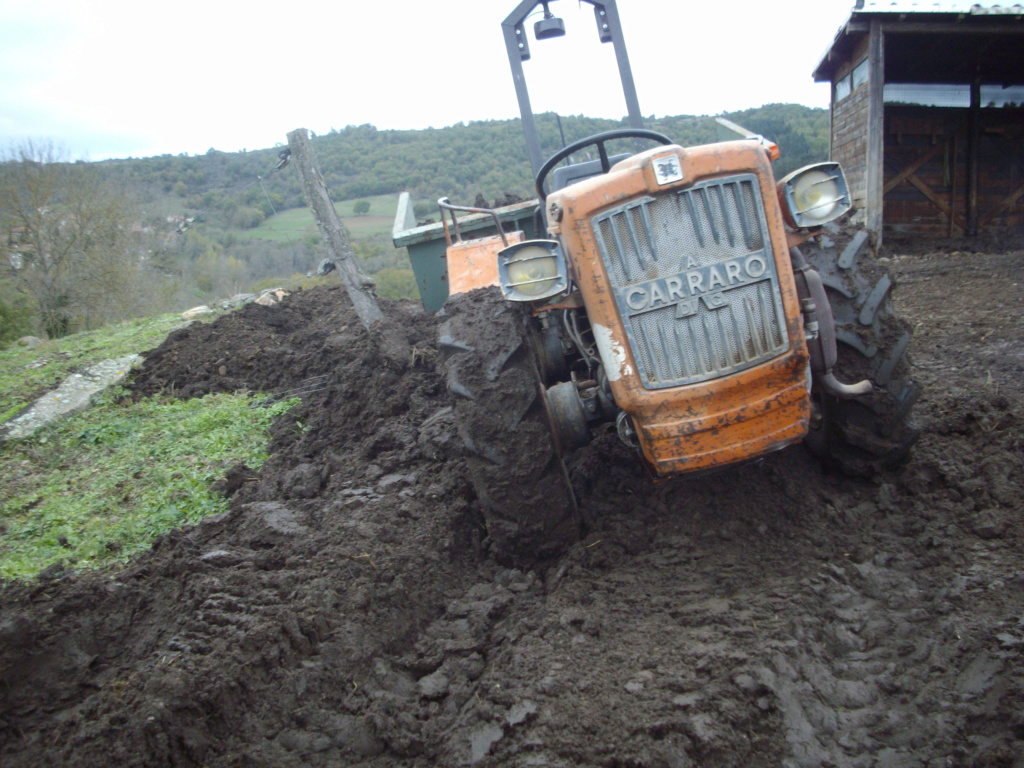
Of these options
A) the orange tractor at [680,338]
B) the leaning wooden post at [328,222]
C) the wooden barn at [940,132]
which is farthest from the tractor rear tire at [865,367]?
the wooden barn at [940,132]

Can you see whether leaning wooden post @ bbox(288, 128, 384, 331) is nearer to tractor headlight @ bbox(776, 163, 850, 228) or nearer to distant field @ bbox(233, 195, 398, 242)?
tractor headlight @ bbox(776, 163, 850, 228)

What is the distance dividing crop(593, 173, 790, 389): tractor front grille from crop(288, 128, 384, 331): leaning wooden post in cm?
425

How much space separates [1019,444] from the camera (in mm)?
3295

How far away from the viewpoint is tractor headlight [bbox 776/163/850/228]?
9.31 ft

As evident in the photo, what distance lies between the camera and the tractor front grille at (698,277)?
2656mm

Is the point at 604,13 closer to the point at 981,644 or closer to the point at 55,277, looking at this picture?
the point at 981,644

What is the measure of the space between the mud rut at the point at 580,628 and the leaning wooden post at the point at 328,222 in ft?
9.67

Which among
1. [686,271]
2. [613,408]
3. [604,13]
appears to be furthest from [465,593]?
[604,13]

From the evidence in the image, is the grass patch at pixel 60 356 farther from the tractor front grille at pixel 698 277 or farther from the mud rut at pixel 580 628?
the tractor front grille at pixel 698 277

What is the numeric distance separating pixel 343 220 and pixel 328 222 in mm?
14763

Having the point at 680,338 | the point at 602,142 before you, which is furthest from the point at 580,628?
the point at 602,142

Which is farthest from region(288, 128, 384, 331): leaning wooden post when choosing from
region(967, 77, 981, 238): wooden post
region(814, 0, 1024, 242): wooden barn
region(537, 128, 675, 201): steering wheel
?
region(967, 77, 981, 238): wooden post

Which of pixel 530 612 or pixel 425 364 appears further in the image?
pixel 425 364

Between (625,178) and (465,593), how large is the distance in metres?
1.79
